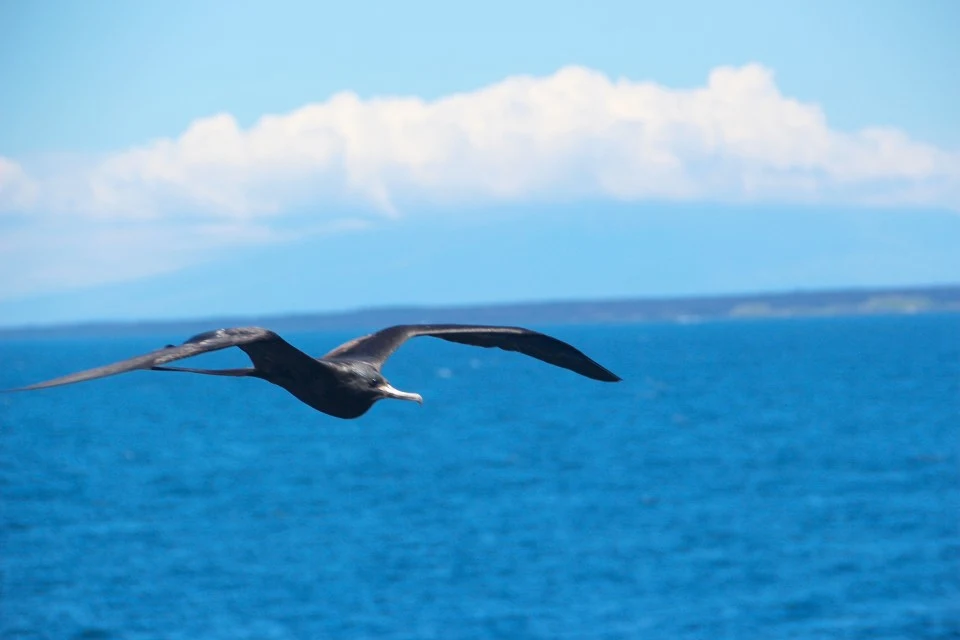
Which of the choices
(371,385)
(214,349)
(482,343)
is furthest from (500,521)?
(214,349)

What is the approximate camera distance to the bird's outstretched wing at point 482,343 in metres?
8.73

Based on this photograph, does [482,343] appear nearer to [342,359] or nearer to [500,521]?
[342,359]

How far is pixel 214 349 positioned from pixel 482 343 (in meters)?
2.74

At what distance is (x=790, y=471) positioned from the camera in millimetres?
59031

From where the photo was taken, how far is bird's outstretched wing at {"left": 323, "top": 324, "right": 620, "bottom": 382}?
8734 millimetres

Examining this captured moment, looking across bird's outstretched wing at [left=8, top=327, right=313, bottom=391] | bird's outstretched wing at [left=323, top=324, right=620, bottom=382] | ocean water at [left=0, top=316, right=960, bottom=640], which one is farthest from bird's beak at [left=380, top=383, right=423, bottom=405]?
ocean water at [left=0, top=316, right=960, bottom=640]

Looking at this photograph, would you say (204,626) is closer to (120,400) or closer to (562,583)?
(562,583)

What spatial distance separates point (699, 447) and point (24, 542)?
3262 cm

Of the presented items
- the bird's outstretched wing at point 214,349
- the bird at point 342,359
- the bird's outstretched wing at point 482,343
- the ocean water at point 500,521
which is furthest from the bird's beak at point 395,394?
the ocean water at point 500,521

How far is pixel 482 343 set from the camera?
30.2ft

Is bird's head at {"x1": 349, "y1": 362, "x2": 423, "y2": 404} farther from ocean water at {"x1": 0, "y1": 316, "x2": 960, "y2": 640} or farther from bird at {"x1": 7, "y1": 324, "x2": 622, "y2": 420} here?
ocean water at {"x1": 0, "y1": 316, "x2": 960, "y2": 640}

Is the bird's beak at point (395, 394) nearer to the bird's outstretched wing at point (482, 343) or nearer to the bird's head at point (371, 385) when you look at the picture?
the bird's head at point (371, 385)

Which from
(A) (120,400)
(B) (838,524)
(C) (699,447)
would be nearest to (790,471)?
(C) (699,447)

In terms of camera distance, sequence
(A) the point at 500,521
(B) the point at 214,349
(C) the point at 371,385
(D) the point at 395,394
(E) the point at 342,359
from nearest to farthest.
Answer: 1. (B) the point at 214,349
2. (D) the point at 395,394
3. (C) the point at 371,385
4. (E) the point at 342,359
5. (A) the point at 500,521
